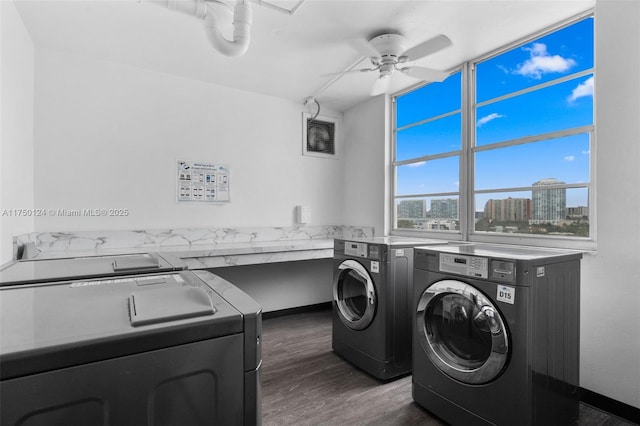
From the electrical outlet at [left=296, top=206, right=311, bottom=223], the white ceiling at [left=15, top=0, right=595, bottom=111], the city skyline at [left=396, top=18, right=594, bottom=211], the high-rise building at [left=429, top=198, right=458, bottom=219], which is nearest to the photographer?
the white ceiling at [left=15, top=0, right=595, bottom=111]

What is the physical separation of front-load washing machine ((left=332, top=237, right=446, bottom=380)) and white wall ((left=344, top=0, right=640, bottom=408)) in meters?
1.14

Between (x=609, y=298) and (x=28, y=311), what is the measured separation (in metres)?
2.81

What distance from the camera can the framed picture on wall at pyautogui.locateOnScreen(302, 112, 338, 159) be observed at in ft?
13.3

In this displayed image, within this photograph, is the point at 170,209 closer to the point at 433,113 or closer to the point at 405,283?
the point at 405,283

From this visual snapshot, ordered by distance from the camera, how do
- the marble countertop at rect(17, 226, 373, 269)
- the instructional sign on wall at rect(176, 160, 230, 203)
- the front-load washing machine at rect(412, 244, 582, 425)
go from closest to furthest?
the front-load washing machine at rect(412, 244, 582, 425) → the marble countertop at rect(17, 226, 373, 269) → the instructional sign on wall at rect(176, 160, 230, 203)

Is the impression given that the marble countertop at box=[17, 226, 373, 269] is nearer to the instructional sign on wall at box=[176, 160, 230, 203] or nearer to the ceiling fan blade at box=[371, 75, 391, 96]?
the instructional sign on wall at box=[176, 160, 230, 203]

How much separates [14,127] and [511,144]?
367cm

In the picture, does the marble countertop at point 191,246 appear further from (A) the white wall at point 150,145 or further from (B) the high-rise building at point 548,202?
(B) the high-rise building at point 548,202

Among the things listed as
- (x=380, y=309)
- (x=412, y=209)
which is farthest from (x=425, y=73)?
(x=380, y=309)

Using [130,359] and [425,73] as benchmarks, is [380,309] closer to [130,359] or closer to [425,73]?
[425,73]

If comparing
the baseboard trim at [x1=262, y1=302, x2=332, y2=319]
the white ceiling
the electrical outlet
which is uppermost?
the white ceiling

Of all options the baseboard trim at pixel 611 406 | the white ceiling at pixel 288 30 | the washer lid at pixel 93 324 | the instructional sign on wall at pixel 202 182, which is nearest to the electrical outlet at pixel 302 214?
the instructional sign on wall at pixel 202 182

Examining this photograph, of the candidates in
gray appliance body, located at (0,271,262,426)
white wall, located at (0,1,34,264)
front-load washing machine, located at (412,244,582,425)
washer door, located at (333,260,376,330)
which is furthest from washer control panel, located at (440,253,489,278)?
white wall, located at (0,1,34,264)

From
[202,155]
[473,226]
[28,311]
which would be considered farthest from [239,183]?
[28,311]
